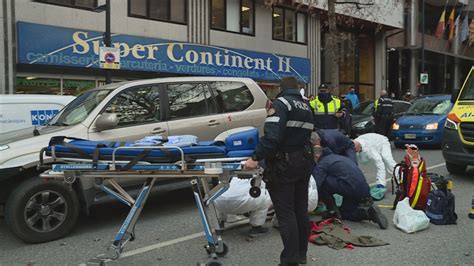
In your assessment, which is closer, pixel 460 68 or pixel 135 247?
pixel 135 247

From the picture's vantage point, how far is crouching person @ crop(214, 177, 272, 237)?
5.50 metres

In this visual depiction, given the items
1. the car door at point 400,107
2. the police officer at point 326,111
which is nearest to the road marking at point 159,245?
the police officer at point 326,111

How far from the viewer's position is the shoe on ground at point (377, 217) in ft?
19.2

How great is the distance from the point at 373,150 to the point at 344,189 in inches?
79.3

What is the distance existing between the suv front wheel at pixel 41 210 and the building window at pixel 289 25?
17.5m

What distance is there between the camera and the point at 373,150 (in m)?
7.80

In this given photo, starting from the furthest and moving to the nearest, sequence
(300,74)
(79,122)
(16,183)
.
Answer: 1. (300,74)
2. (79,122)
3. (16,183)

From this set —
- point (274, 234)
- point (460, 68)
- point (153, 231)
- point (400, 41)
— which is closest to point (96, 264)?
point (153, 231)

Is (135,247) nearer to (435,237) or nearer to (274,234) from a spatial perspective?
(274,234)

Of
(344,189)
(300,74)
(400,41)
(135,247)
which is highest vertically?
(400,41)

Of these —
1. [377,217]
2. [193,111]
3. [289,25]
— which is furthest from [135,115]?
[289,25]

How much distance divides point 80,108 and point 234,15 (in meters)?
14.6

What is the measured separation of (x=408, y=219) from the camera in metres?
5.80

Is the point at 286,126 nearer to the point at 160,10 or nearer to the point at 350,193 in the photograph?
the point at 350,193
